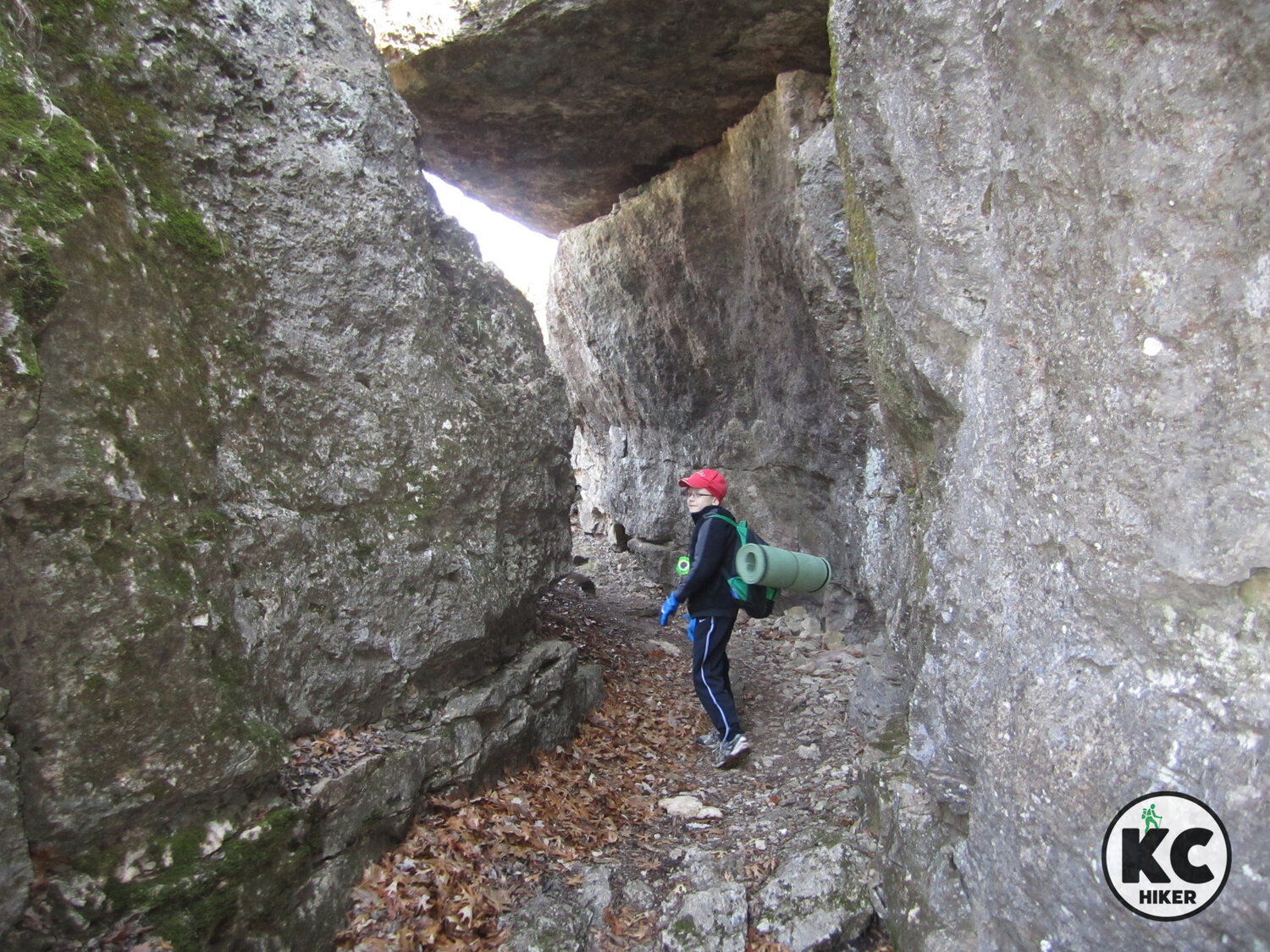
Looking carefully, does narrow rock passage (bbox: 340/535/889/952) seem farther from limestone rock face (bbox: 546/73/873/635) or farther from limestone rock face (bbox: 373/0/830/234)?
limestone rock face (bbox: 373/0/830/234)

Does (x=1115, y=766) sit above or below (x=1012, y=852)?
above

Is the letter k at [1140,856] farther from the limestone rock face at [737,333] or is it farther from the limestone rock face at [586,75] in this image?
the limestone rock face at [586,75]

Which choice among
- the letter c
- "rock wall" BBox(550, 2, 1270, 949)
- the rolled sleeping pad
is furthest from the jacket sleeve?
the letter c

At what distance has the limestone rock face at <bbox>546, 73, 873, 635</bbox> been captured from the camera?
741cm

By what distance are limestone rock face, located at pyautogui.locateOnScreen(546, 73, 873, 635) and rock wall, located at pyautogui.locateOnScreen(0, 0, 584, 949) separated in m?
3.05

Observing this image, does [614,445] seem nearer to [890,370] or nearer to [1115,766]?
[890,370]

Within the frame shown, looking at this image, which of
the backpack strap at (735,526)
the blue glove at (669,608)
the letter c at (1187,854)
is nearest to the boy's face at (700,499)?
the backpack strap at (735,526)

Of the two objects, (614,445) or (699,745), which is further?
(614,445)

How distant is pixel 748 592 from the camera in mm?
5840

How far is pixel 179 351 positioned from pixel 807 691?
5401 mm

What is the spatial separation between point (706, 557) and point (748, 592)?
40 centimetres

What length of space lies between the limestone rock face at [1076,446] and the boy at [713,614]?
1813mm

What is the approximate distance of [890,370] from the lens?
175 inches

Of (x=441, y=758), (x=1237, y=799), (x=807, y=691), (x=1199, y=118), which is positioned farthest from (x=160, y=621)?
(x=807, y=691)
